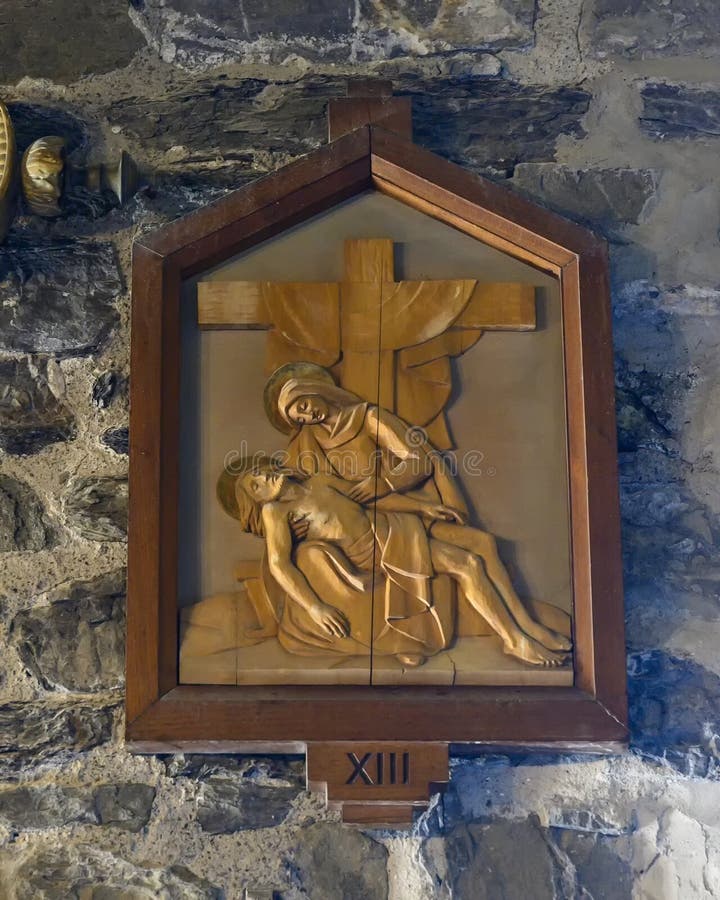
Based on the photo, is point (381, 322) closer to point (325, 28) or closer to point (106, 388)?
point (106, 388)

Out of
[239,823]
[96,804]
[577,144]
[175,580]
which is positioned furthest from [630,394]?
[96,804]

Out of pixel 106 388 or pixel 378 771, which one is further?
→ pixel 106 388

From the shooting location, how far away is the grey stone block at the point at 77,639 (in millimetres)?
1803

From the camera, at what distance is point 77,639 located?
181cm

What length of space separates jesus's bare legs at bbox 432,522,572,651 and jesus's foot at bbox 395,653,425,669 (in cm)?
17

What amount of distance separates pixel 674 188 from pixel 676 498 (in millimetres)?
646

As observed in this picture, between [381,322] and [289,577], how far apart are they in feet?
1.61

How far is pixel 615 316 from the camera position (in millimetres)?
1958

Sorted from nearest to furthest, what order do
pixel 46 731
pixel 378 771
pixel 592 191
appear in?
pixel 378 771 → pixel 46 731 → pixel 592 191

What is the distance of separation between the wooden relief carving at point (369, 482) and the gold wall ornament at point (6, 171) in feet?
1.47

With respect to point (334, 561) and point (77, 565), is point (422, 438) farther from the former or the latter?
point (77, 565)

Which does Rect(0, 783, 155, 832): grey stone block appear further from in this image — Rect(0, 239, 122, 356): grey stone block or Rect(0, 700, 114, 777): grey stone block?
Rect(0, 239, 122, 356): grey stone block

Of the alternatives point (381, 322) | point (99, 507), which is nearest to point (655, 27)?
point (381, 322)

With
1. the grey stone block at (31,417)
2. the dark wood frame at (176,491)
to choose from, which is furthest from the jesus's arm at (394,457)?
the grey stone block at (31,417)
